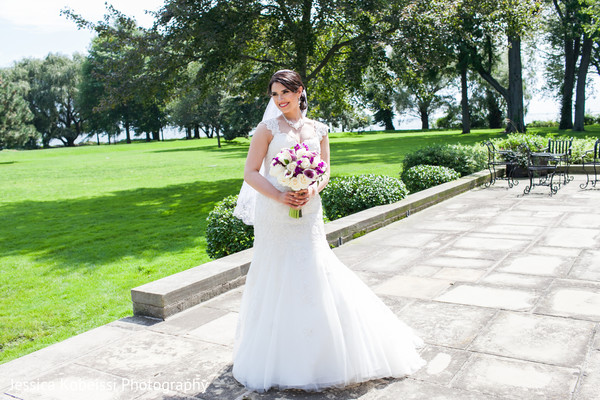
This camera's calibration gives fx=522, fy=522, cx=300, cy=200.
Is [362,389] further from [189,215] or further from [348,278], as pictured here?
[189,215]

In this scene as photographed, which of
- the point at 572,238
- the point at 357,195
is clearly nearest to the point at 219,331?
the point at 572,238

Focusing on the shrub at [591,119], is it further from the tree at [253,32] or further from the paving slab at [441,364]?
the paving slab at [441,364]

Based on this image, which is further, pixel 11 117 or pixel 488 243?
pixel 11 117

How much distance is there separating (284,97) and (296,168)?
1.76 feet

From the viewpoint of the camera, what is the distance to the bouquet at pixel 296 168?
3328 millimetres

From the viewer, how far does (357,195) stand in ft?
31.9

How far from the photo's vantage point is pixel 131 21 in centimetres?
1452

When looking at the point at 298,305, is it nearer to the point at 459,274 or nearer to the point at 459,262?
the point at 459,274

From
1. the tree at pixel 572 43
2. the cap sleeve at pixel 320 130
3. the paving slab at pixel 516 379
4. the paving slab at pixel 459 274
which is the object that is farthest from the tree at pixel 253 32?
the tree at pixel 572 43

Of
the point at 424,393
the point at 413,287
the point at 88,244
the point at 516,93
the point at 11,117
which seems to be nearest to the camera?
the point at 424,393

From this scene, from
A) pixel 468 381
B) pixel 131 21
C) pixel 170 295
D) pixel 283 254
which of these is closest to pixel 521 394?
pixel 468 381

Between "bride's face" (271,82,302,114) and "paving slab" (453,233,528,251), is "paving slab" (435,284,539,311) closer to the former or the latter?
"paving slab" (453,233,528,251)

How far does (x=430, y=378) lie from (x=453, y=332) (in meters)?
0.87

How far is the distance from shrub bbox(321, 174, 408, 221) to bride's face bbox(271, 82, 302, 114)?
240 inches
